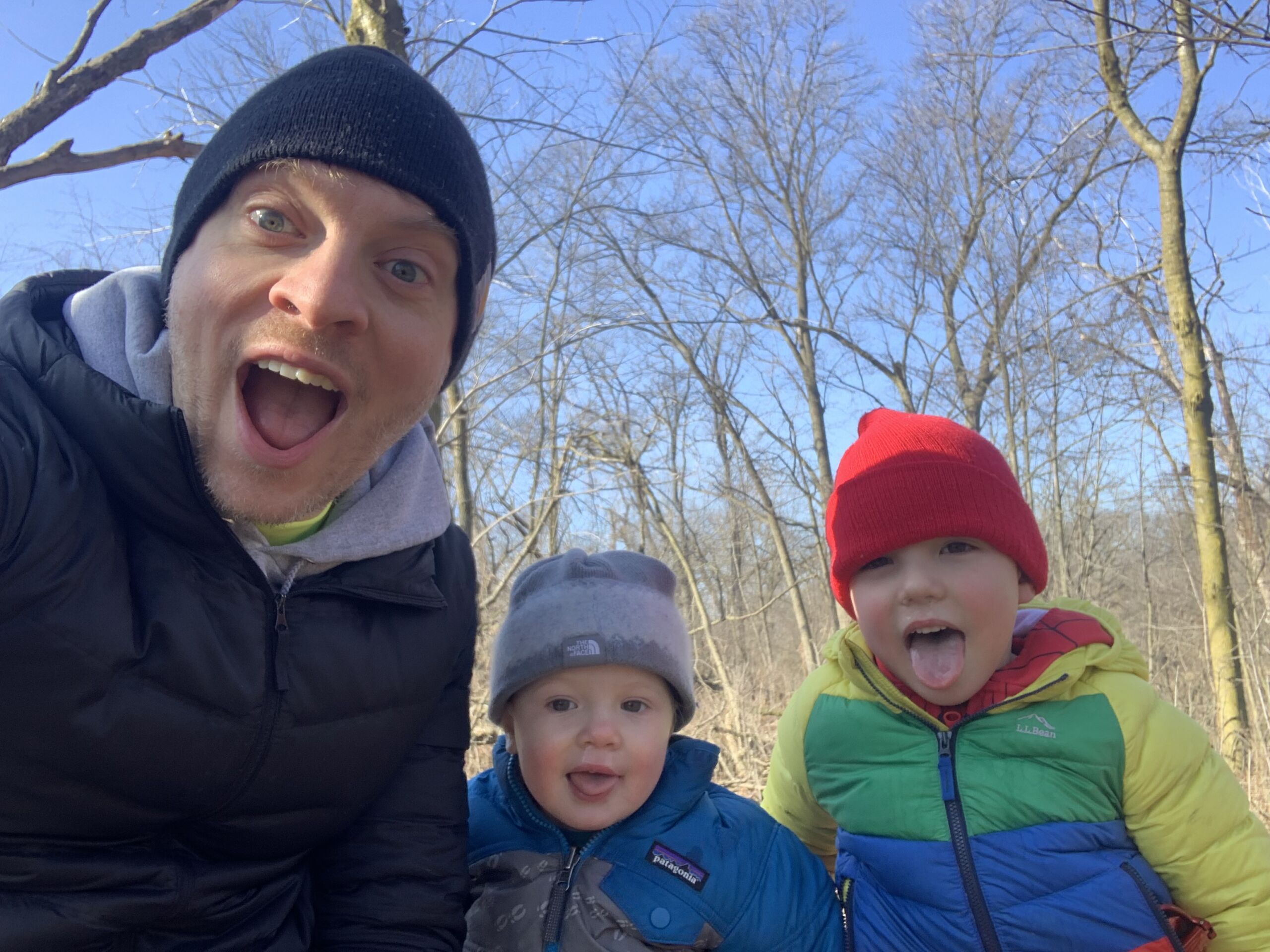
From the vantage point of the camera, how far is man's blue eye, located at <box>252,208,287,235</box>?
1479 mm

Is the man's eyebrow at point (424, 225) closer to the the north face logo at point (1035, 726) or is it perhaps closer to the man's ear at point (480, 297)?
the man's ear at point (480, 297)

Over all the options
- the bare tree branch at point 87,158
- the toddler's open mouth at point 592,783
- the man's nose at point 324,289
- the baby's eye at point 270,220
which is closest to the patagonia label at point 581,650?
the toddler's open mouth at point 592,783

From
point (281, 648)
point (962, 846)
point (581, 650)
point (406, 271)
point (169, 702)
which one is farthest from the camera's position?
point (581, 650)

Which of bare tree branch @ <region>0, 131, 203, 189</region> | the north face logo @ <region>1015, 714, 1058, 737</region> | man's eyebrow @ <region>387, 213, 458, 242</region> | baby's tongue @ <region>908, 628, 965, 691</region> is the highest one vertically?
bare tree branch @ <region>0, 131, 203, 189</region>

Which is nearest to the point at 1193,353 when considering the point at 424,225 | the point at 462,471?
the point at 462,471

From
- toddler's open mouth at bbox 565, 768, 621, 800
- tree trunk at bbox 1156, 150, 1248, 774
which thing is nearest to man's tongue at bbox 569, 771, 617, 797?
toddler's open mouth at bbox 565, 768, 621, 800

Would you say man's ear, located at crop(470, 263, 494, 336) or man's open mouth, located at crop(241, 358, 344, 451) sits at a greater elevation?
man's ear, located at crop(470, 263, 494, 336)

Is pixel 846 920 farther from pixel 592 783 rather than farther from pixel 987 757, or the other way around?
pixel 592 783

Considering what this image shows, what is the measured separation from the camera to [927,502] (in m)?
2.02

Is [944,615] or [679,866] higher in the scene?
[944,615]

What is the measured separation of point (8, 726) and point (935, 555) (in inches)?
68.4

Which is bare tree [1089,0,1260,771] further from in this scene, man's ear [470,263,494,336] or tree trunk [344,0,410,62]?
man's ear [470,263,494,336]

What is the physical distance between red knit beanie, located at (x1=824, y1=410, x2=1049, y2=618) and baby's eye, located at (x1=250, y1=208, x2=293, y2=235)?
→ 52.4 inches

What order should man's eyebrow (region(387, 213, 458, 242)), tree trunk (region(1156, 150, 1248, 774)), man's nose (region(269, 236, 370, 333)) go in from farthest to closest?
tree trunk (region(1156, 150, 1248, 774)) < man's eyebrow (region(387, 213, 458, 242)) < man's nose (region(269, 236, 370, 333))
